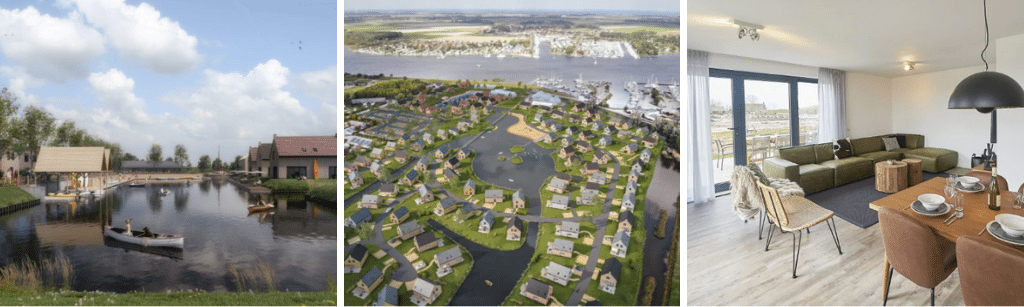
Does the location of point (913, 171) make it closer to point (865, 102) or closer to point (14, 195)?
point (865, 102)

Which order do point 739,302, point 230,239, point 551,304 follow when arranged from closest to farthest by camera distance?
point 551,304
point 230,239
point 739,302

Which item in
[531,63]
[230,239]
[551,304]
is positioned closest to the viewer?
[551,304]

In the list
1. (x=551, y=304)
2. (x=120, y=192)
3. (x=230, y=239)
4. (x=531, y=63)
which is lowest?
(x=551, y=304)

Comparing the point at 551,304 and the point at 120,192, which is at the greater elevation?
the point at 120,192

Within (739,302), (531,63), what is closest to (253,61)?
(531,63)

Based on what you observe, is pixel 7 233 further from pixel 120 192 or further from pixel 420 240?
pixel 420 240

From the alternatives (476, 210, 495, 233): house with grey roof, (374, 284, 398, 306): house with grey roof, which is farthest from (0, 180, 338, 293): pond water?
(476, 210, 495, 233): house with grey roof

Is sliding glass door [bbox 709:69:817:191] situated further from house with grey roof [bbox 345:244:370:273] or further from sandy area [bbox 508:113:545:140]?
house with grey roof [bbox 345:244:370:273]
